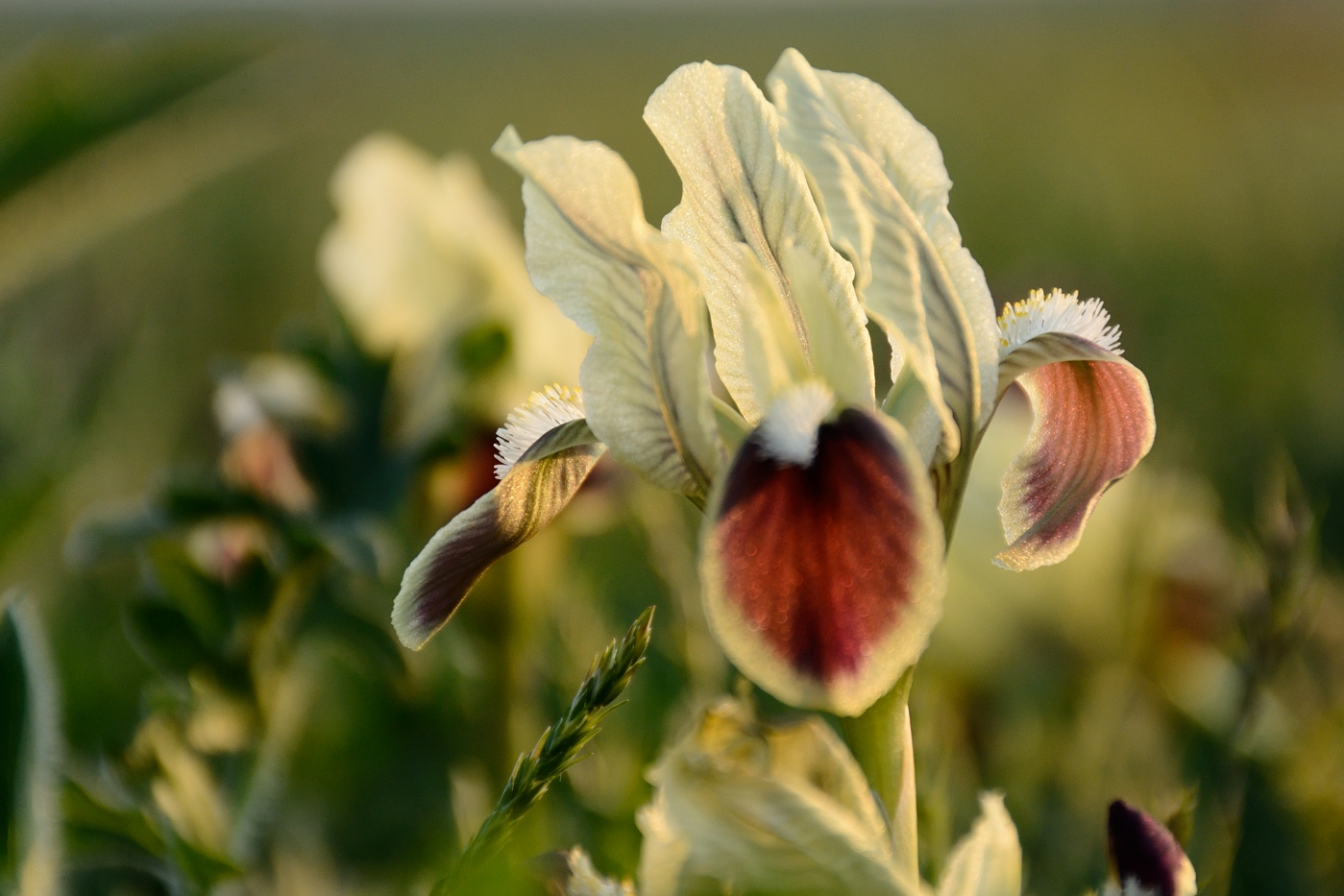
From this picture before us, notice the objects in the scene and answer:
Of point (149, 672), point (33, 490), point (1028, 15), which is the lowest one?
point (1028, 15)

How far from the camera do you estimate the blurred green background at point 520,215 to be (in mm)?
825

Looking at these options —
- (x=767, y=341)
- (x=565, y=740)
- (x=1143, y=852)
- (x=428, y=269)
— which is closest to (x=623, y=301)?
(x=767, y=341)

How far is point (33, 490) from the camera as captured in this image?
0.72 metres

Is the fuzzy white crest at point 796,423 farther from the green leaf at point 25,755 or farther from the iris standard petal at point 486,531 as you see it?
the green leaf at point 25,755

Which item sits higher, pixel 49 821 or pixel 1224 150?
pixel 49 821

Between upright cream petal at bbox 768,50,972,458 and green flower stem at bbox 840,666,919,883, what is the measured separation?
0.10 metres

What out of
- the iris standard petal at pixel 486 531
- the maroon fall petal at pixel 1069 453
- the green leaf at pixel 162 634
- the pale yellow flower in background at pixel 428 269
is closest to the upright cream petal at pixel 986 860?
the maroon fall petal at pixel 1069 453

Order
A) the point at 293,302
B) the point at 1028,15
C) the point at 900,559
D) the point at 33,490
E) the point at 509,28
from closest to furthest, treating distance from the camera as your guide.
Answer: the point at 900,559 < the point at 33,490 < the point at 293,302 < the point at 1028,15 < the point at 509,28

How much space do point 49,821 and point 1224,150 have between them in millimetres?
4143

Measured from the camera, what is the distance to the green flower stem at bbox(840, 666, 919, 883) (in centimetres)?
54

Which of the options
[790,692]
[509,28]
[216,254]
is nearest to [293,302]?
[216,254]

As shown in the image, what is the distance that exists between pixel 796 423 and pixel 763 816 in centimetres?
13

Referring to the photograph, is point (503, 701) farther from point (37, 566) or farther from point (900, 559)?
point (900, 559)

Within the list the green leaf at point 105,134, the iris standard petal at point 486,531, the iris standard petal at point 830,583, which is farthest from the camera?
the green leaf at point 105,134
